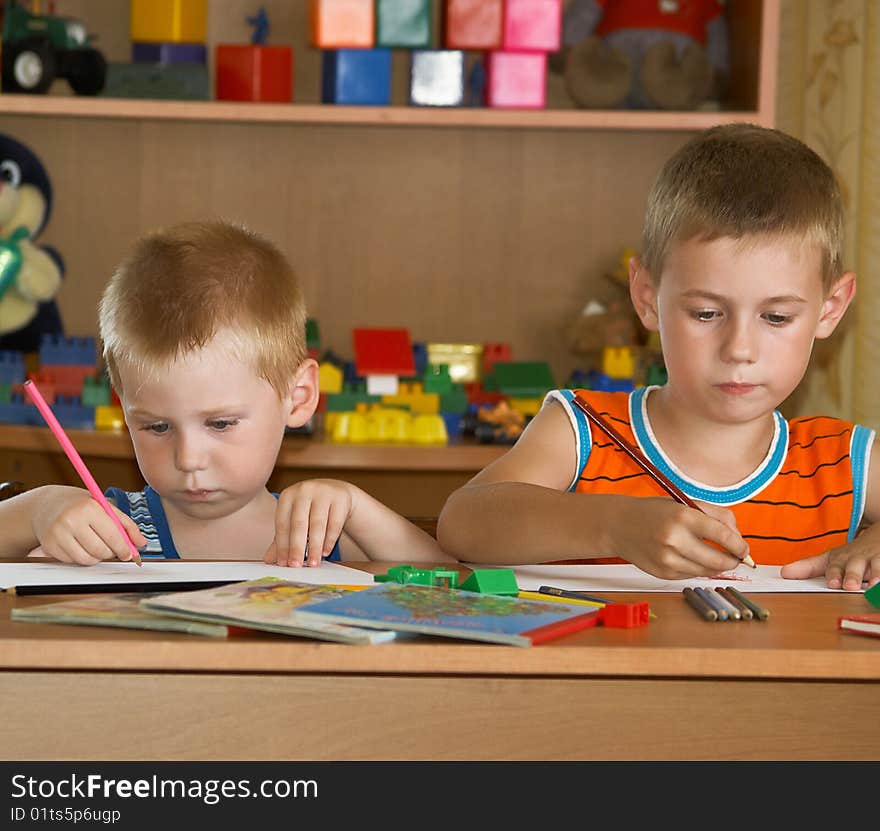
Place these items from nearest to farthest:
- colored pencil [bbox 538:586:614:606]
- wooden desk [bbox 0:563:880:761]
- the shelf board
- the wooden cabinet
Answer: wooden desk [bbox 0:563:880:761] → colored pencil [bbox 538:586:614:606] → the shelf board → the wooden cabinet

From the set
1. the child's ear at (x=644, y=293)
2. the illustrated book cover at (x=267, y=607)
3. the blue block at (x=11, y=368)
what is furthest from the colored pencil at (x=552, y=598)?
the blue block at (x=11, y=368)

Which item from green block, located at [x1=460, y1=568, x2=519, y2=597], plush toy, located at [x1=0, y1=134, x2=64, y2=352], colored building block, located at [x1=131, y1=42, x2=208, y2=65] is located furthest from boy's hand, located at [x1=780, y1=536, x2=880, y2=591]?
plush toy, located at [x1=0, y1=134, x2=64, y2=352]

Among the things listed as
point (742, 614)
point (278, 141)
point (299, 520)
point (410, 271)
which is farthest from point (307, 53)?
point (742, 614)

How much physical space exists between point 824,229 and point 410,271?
1535 millimetres

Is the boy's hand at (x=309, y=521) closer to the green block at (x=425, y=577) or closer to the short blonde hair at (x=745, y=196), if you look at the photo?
the green block at (x=425, y=577)

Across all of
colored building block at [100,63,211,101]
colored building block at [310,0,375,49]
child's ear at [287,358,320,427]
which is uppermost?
colored building block at [310,0,375,49]

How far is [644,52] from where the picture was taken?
2.25m

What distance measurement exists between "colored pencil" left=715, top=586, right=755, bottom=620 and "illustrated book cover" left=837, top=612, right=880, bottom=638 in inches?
1.9

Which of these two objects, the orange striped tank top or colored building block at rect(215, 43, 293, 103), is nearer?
the orange striped tank top

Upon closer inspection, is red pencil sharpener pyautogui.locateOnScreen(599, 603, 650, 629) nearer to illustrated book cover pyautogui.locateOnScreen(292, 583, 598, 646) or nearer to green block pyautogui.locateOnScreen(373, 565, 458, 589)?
illustrated book cover pyautogui.locateOnScreen(292, 583, 598, 646)

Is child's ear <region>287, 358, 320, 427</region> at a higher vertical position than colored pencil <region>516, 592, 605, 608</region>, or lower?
higher

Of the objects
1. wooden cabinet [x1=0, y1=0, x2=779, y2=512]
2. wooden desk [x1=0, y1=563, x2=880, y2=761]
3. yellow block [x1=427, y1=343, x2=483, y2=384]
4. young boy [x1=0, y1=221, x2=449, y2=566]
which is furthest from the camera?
wooden cabinet [x1=0, y1=0, x2=779, y2=512]

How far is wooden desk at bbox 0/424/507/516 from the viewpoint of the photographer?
6.66 feet
